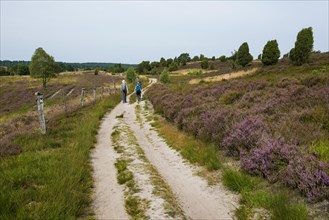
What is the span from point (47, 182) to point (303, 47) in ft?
162

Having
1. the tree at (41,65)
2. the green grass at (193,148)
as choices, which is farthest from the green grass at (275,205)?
the tree at (41,65)

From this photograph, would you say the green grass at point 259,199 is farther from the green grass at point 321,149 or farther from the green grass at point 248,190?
the green grass at point 321,149

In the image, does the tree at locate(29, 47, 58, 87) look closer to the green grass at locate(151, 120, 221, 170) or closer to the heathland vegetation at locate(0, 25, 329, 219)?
the heathland vegetation at locate(0, 25, 329, 219)

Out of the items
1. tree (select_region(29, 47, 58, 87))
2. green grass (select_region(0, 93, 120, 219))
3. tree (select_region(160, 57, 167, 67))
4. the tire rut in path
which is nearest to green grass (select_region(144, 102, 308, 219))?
the tire rut in path

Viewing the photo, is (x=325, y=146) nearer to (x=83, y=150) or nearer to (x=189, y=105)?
(x=83, y=150)

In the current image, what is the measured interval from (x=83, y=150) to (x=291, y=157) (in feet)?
20.8

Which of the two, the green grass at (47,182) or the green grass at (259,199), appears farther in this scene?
the green grass at (47,182)

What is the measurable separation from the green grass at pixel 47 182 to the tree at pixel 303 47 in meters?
45.1

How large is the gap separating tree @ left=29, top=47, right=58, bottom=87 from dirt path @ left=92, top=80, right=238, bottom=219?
197 ft

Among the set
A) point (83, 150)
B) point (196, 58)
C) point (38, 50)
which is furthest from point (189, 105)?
point (196, 58)

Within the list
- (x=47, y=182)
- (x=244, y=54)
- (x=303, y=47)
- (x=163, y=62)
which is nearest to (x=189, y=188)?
(x=47, y=182)

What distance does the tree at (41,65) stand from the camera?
63.5m

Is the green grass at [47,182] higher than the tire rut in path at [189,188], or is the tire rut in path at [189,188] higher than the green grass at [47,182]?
the green grass at [47,182]

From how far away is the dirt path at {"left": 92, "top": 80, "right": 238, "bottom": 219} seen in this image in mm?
5371
